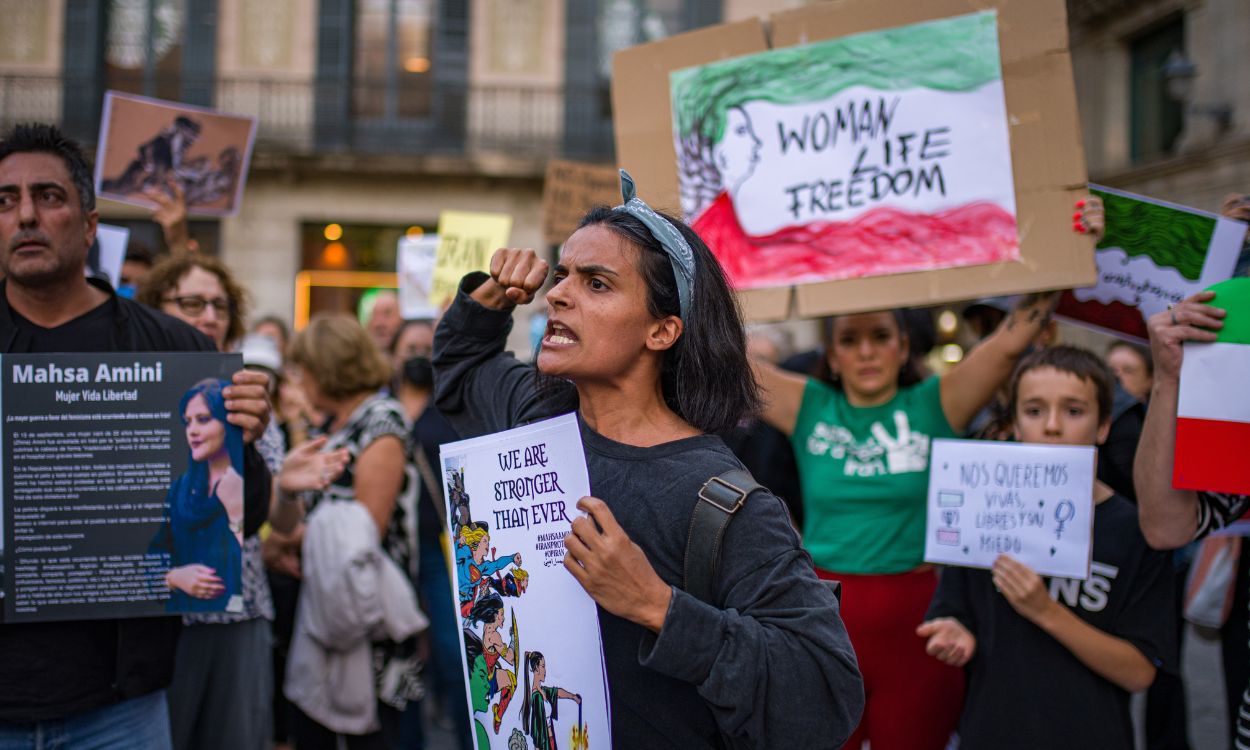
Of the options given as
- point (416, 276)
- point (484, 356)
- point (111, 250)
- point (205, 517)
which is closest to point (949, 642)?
point (484, 356)

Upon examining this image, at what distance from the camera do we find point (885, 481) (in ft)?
11.5

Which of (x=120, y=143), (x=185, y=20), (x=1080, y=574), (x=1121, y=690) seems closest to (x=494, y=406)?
(x=1080, y=574)

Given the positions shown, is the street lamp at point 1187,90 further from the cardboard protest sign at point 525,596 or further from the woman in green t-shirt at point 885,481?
the cardboard protest sign at point 525,596

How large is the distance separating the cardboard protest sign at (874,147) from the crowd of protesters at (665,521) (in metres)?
0.20

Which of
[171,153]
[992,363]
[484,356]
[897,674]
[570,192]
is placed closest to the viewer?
[484,356]

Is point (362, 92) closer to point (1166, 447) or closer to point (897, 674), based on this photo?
point (897, 674)

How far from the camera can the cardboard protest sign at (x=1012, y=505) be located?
2812mm

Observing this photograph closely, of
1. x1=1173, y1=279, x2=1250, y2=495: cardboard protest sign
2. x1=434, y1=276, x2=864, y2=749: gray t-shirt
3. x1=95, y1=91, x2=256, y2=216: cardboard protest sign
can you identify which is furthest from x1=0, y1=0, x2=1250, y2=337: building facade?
x1=434, y1=276, x2=864, y2=749: gray t-shirt

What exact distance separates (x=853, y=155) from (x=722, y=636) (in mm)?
2354

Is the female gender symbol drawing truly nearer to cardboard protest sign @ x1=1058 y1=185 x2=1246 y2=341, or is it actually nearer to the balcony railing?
cardboard protest sign @ x1=1058 y1=185 x2=1246 y2=341

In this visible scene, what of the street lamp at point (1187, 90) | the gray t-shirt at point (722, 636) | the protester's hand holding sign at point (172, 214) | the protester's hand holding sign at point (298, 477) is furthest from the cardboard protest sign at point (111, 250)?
the street lamp at point (1187, 90)

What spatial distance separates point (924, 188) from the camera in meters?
3.54

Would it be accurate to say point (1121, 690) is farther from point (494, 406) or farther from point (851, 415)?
point (494, 406)

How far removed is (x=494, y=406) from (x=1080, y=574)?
1592mm
